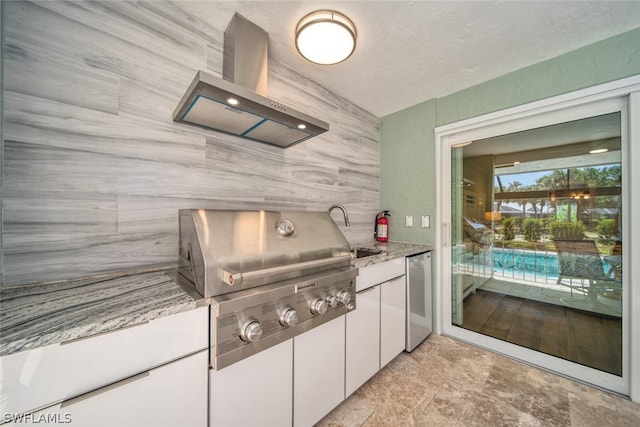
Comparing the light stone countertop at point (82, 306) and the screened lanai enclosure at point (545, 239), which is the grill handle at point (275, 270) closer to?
the light stone countertop at point (82, 306)

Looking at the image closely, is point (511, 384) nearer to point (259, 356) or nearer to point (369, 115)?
point (259, 356)

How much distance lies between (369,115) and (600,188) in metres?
2.01

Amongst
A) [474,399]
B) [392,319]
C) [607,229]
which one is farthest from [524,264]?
[392,319]

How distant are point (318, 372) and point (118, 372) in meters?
0.90

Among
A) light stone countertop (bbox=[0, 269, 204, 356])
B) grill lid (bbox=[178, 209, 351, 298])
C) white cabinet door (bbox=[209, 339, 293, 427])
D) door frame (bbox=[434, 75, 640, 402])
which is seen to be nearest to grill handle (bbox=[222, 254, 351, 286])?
grill lid (bbox=[178, 209, 351, 298])

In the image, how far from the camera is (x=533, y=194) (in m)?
1.94

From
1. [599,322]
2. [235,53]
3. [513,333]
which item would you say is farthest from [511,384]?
[235,53]

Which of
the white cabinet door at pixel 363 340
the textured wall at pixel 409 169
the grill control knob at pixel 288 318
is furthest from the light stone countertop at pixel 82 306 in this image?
the textured wall at pixel 409 169

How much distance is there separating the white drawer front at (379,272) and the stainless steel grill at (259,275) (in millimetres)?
173

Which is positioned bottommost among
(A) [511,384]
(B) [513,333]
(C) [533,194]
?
(A) [511,384]

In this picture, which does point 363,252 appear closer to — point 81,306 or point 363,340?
point 363,340

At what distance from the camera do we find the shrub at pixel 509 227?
2.05 metres

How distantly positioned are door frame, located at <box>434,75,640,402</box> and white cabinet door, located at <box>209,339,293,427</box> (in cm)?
183

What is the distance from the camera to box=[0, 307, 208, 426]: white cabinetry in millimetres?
556
